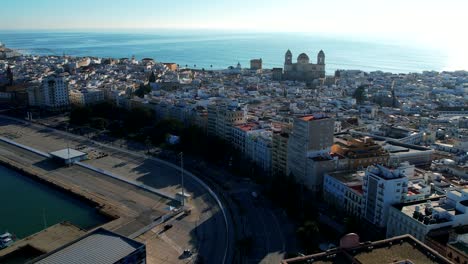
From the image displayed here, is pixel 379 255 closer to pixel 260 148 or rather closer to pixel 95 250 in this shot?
pixel 95 250

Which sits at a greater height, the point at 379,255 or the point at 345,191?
the point at 379,255

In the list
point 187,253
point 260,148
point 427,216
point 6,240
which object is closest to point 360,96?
point 260,148

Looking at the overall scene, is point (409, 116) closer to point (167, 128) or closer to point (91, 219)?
point (167, 128)

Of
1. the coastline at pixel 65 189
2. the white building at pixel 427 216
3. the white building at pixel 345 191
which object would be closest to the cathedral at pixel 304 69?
the white building at pixel 345 191

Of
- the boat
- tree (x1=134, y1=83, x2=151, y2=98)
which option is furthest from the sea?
tree (x1=134, y1=83, x2=151, y2=98)

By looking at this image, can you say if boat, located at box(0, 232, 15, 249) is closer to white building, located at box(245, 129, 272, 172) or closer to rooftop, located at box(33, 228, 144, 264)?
rooftop, located at box(33, 228, 144, 264)

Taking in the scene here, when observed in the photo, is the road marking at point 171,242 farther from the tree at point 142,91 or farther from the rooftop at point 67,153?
the tree at point 142,91

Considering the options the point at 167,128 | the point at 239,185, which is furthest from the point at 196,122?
the point at 239,185
